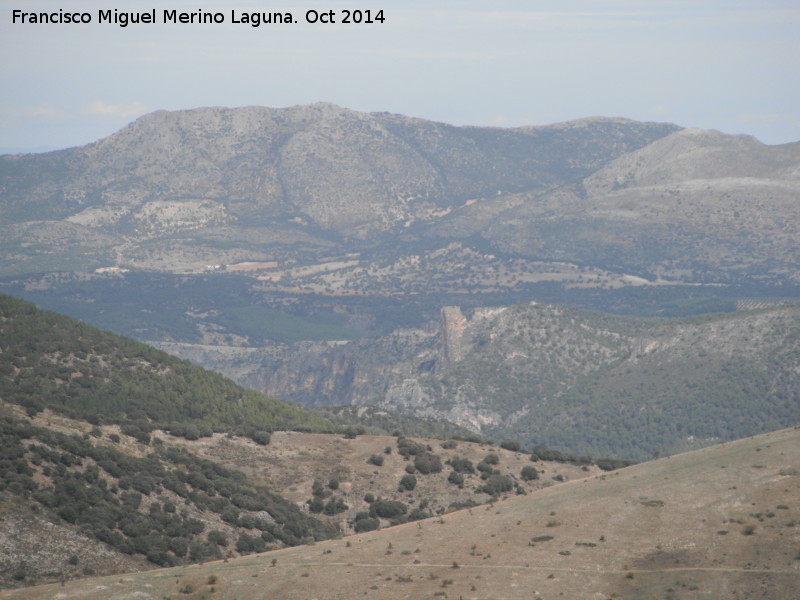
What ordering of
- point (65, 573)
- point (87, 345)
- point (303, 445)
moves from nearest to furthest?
point (65, 573) → point (303, 445) → point (87, 345)

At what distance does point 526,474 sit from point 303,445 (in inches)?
676

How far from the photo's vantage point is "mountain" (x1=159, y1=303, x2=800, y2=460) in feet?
459

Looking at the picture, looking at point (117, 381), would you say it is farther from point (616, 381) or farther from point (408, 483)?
point (616, 381)

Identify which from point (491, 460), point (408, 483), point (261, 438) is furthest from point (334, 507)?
point (491, 460)

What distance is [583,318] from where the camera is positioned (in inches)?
7357

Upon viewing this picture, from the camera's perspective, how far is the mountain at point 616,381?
13988cm

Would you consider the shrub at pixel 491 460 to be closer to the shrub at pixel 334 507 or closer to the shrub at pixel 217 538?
the shrub at pixel 334 507

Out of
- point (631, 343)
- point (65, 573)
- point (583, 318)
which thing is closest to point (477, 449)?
point (65, 573)

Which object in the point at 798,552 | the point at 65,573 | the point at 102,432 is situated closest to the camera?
the point at 798,552

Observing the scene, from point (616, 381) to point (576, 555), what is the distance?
125 metres

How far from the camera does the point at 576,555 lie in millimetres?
38844

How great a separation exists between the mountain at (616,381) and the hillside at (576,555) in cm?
7577

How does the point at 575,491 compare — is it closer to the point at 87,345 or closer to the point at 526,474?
the point at 526,474

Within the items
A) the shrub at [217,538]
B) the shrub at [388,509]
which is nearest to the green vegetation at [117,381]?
the shrub at [388,509]
